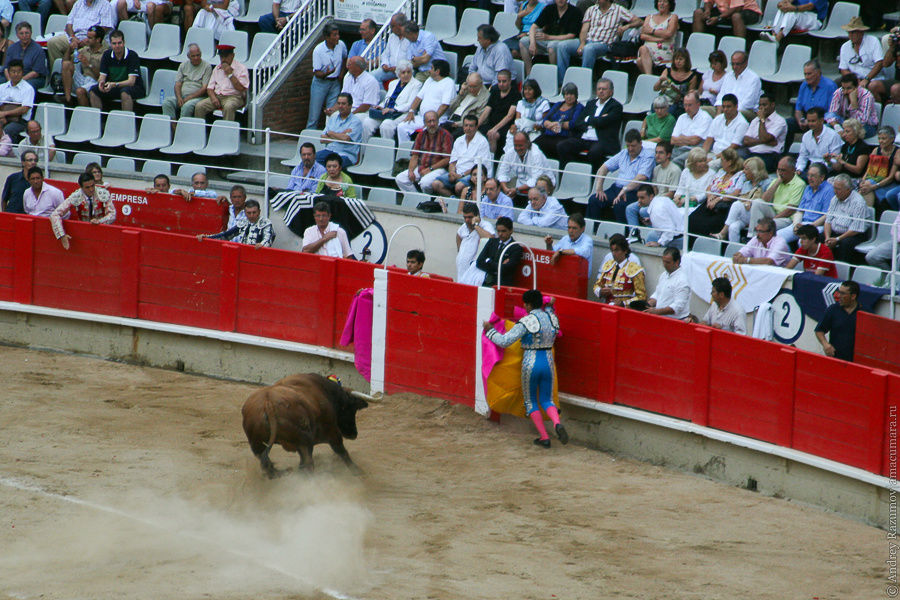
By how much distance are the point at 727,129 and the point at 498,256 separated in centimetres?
300

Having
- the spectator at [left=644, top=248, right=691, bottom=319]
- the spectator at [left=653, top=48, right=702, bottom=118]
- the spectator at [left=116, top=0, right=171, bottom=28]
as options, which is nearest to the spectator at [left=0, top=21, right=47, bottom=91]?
the spectator at [left=116, top=0, right=171, bottom=28]

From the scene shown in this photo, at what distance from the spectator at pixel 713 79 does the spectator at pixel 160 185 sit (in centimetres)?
631

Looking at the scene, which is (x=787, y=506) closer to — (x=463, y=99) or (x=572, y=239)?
(x=572, y=239)

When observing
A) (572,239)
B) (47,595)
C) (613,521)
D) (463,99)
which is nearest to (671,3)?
(463,99)

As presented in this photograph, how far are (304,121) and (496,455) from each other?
838cm

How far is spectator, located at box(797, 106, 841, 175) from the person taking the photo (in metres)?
12.5

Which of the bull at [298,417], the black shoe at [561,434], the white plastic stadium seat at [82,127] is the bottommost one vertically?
the black shoe at [561,434]

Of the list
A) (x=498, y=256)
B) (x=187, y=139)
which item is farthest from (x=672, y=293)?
(x=187, y=139)

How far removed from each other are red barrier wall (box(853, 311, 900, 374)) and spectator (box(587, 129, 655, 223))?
3215 millimetres

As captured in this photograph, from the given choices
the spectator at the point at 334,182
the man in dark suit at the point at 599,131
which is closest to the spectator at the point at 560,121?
the man in dark suit at the point at 599,131

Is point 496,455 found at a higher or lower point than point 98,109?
lower

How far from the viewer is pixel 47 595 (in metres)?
7.43

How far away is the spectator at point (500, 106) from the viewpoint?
14.5 meters

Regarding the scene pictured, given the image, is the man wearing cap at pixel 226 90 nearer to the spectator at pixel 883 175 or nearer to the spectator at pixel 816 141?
the spectator at pixel 816 141
